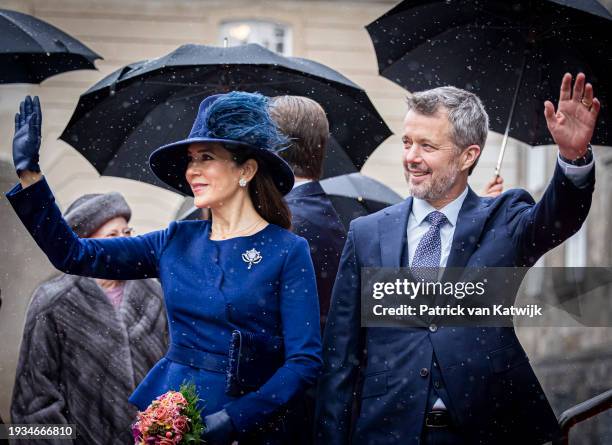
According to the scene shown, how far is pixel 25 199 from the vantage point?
3648 mm

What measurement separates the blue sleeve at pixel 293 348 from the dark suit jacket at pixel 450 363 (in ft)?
1.01

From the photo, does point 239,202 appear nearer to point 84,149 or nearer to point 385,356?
point 385,356

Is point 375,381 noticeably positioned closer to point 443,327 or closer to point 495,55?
point 443,327

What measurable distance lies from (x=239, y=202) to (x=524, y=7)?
2.25 meters

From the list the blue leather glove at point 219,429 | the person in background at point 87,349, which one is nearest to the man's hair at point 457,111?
the blue leather glove at point 219,429

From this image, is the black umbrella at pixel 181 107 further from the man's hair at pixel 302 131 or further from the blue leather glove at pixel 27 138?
the blue leather glove at pixel 27 138

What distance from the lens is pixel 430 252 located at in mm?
4156

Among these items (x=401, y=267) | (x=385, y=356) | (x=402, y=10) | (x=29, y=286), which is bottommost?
(x=29, y=286)

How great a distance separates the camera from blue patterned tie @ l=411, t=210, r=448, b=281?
162 inches

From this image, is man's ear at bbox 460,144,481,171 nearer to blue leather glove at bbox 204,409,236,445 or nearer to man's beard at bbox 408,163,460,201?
man's beard at bbox 408,163,460,201

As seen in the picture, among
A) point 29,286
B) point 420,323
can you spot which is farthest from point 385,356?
point 29,286

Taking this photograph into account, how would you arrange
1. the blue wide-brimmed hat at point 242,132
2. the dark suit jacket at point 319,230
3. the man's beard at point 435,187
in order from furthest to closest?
the dark suit jacket at point 319,230 → the man's beard at point 435,187 → the blue wide-brimmed hat at point 242,132

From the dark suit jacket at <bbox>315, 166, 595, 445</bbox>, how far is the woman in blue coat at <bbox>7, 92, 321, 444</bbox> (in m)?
0.30

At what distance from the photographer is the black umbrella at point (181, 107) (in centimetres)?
584
